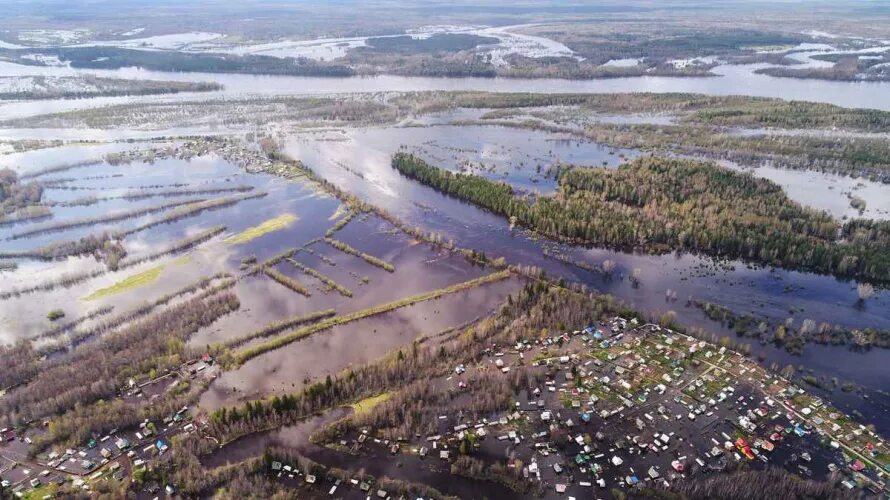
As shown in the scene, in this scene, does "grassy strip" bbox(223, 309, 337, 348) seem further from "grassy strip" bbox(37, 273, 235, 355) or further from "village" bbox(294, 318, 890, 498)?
"village" bbox(294, 318, 890, 498)

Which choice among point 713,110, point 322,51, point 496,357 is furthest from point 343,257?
point 322,51

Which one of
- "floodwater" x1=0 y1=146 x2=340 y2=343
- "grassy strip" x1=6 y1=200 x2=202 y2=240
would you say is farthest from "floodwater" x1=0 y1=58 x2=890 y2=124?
"grassy strip" x1=6 y1=200 x2=202 y2=240

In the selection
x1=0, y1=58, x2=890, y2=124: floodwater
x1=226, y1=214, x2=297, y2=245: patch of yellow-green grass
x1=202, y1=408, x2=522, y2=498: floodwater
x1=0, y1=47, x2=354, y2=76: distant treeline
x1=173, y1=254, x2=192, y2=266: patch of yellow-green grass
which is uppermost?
x1=0, y1=47, x2=354, y2=76: distant treeline

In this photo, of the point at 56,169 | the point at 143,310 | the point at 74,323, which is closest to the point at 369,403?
the point at 143,310

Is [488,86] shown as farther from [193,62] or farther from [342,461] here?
[342,461]

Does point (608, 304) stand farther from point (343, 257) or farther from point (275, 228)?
point (275, 228)

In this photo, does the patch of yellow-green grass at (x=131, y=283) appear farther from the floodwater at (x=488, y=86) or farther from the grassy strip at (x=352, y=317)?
the floodwater at (x=488, y=86)
